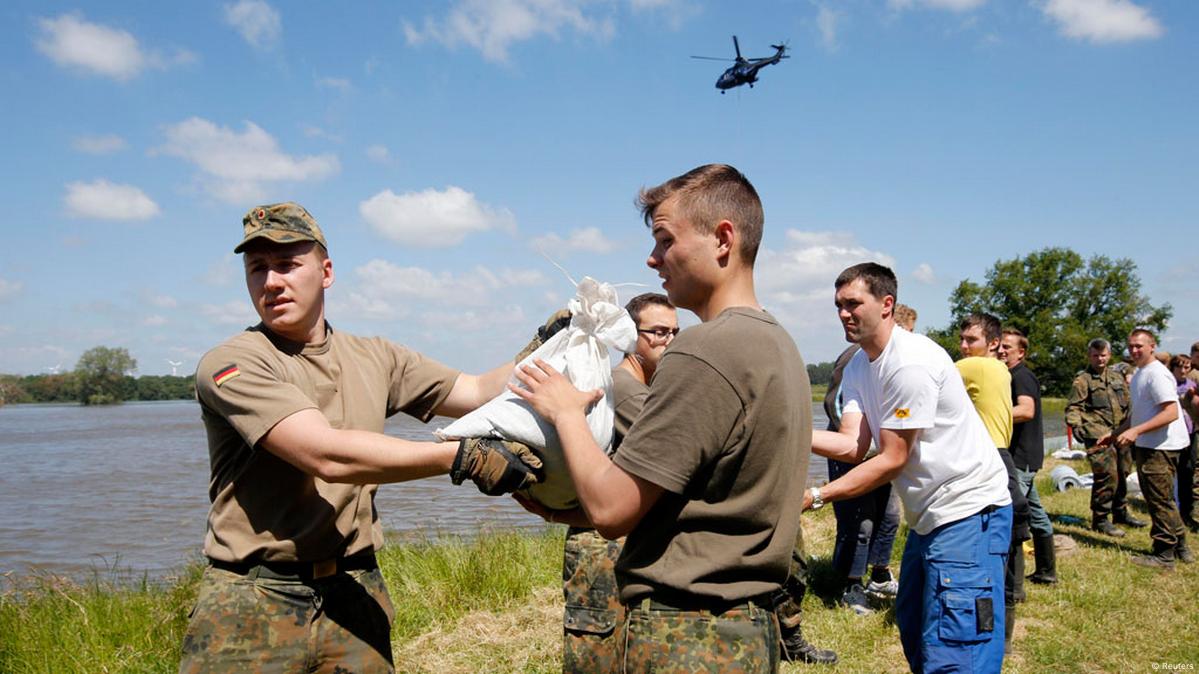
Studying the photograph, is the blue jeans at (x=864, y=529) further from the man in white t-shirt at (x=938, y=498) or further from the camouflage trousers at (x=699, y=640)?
the camouflage trousers at (x=699, y=640)

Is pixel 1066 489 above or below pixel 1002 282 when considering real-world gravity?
below

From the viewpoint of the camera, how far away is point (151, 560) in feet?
36.4

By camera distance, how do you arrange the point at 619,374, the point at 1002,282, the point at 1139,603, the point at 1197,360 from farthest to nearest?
the point at 1002,282 < the point at 1197,360 < the point at 1139,603 < the point at 619,374

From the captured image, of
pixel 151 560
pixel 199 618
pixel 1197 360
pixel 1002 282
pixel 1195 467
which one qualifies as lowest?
pixel 151 560

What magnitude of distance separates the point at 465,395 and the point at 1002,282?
236 feet

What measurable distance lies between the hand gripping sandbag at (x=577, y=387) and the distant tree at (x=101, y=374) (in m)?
107

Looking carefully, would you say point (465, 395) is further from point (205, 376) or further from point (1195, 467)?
point (1195, 467)

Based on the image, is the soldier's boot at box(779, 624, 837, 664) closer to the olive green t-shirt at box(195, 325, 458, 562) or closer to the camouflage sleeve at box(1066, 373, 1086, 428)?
the olive green t-shirt at box(195, 325, 458, 562)

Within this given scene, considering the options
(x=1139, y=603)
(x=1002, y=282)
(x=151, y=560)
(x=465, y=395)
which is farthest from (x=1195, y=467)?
(x=1002, y=282)

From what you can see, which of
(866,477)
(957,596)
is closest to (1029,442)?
(866,477)

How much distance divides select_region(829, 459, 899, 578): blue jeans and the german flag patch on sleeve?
5.22 meters

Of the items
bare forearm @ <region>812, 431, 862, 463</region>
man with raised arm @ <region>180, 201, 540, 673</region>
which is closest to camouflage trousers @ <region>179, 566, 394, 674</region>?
man with raised arm @ <region>180, 201, 540, 673</region>

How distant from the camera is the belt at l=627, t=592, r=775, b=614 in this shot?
2080 millimetres

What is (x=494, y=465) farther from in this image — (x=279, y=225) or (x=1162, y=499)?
(x=1162, y=499)
